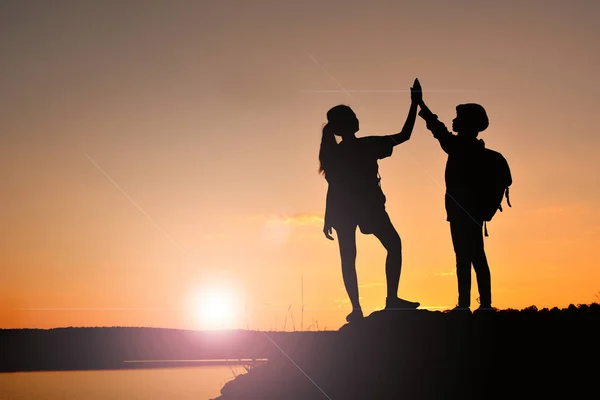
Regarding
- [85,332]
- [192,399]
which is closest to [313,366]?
[192,399]

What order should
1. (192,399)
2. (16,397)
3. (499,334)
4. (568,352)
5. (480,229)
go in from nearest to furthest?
(568,352)
(499,334)
(480,229)
(192,399)
(16,397)

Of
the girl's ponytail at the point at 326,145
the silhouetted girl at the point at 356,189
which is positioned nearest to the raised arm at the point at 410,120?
the silhouetted girl at the point at 356,189

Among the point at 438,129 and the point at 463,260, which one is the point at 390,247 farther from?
the point at 438,129

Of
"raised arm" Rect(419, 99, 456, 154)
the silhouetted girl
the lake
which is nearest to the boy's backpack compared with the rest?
"raised arm" Rect(419, 99, 456, 154)

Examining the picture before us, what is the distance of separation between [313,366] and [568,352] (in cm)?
467

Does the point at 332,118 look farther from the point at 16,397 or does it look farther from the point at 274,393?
the point at 16,397

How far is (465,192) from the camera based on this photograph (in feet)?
47.3

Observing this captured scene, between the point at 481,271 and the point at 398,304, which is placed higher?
the point at 481,271

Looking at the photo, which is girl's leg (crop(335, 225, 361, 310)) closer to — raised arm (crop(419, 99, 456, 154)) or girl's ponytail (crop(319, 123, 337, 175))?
girl's ponytail (crop(319, 123, 337, 175))

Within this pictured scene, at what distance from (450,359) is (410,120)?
4.36 metres

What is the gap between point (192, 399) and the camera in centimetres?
3078

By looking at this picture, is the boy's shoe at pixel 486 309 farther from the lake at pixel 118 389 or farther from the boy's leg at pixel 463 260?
the lake at pixel 118 389

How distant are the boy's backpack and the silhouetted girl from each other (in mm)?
1532

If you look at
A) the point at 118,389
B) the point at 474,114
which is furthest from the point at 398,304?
the point at 118,389
